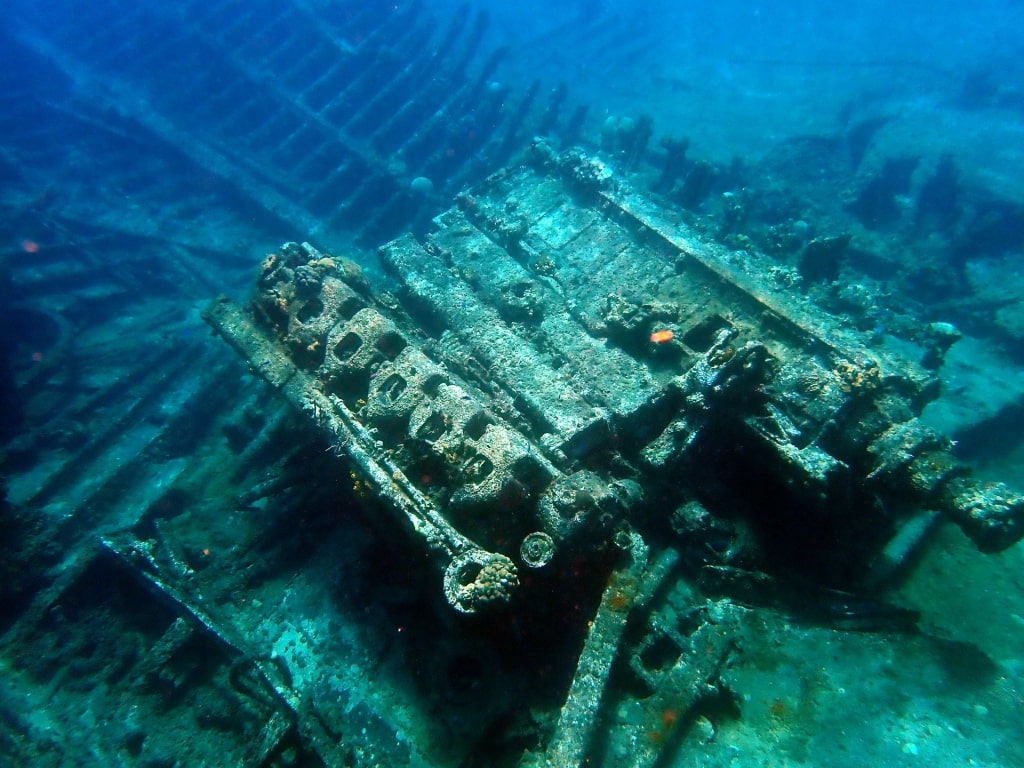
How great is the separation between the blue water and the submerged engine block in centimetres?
26

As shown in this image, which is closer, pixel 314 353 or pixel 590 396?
pixel 590 396

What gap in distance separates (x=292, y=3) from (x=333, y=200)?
815 centimetres

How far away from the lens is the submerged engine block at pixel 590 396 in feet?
15.1

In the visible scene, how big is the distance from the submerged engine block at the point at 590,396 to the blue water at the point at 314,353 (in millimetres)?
257

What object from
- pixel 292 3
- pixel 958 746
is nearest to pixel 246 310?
pixel 958 746

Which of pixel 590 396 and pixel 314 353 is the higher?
pixel 590 396

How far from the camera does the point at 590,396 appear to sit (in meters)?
5.96

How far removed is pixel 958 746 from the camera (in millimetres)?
3977

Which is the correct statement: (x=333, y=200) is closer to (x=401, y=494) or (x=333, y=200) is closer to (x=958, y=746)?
(x=401, y=494)

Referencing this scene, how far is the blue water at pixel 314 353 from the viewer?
4457 mm

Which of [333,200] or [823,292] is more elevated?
[823,292]

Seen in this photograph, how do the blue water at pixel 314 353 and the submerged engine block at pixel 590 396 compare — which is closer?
the blue water at pixel 314 353

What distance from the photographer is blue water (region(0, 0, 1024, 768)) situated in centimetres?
446

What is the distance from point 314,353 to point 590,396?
3317 millimetres
